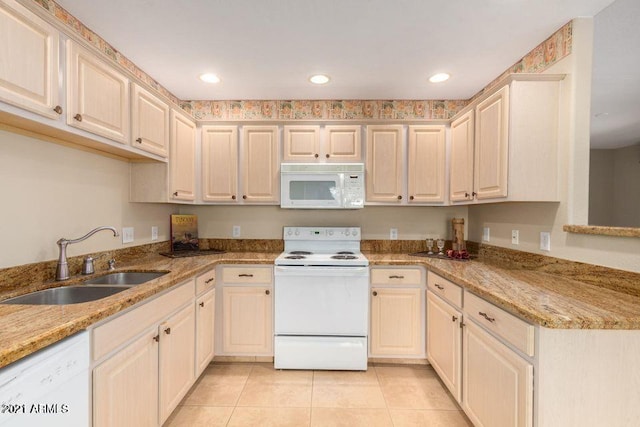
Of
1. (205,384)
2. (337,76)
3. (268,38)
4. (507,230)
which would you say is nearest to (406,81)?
(337,76)

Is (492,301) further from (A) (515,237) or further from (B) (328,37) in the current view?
(B) (328,37)

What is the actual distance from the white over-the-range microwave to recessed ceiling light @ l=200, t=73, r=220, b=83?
0.89 metres

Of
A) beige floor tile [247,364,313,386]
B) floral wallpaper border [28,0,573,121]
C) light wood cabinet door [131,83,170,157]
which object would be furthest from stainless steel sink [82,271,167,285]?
floral wallpaper border [28,0,573,121]

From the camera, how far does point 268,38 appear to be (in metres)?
1.80

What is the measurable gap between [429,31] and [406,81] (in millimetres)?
656

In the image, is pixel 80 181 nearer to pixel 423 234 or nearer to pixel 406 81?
pixel 406 81

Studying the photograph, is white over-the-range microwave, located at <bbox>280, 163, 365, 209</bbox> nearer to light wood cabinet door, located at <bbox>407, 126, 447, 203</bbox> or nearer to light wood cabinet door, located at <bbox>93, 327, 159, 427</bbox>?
light wood cabinet door, located at <bbox>407, 126, 447, 203</bbox>

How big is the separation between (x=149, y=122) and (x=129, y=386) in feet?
5.36

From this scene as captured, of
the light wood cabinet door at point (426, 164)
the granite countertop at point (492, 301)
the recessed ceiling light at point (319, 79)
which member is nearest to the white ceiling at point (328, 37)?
the recessed ceiling light at point (319, 79)

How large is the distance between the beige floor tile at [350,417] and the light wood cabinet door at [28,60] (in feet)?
7.16

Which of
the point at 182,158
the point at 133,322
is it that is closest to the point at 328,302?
the point at 133,322

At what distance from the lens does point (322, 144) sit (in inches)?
105

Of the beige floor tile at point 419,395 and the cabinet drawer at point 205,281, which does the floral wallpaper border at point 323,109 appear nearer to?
the cabinet drawer at point 205,281

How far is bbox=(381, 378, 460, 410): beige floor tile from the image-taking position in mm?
1941
